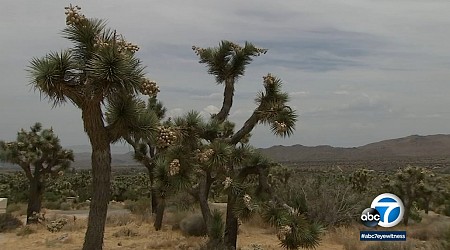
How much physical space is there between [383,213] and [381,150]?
130m

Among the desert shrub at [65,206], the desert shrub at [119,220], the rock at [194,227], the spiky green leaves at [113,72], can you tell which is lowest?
the desert shrub at [65,206]

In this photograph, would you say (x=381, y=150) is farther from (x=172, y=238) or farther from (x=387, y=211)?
(x=172, y=238)

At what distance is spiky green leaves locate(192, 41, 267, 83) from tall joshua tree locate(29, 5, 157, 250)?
10.3 feet

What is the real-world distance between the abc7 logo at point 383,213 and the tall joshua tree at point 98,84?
861 centimetres

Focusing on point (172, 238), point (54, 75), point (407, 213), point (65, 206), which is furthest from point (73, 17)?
point (65, 206)

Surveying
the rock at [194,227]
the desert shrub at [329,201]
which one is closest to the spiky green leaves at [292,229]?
the rock at [194,227]

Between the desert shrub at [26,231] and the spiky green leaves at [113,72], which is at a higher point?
the spiky green leaves at [113,72]

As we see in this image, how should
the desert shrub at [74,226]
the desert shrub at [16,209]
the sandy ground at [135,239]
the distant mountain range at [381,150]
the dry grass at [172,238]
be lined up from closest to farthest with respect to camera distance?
the dry grass at [172,238] < the sandy ground at [135,239] < the desert shrub at [74,226] < the desert shrub at [16,209] < the distant mountain range at [381,150]

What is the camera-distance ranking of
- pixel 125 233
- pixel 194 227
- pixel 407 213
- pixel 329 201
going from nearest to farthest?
pixel 194 227 < pixel 125 233 < pixel 329 201 < pixel 407 213

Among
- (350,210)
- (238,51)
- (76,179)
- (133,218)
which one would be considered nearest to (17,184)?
(76,179)

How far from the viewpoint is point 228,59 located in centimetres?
1177

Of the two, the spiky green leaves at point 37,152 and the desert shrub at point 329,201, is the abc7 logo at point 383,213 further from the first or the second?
the spiky green leaves at point 37,152

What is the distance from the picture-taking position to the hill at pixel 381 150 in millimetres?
125569

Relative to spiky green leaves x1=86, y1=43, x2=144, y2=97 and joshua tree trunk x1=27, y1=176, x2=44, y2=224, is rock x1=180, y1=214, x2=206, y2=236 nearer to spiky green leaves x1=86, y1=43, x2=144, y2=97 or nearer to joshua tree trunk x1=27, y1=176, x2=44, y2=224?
joshua tree trunk x1=27, y1=176, x2=44, y2=224
